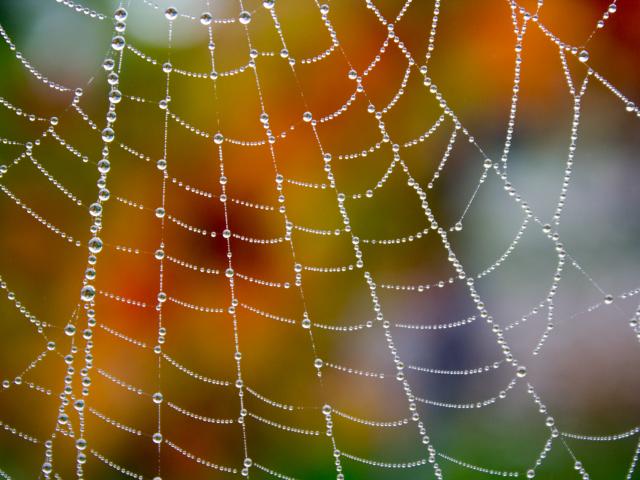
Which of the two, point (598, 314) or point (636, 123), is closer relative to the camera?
point (636, 123)

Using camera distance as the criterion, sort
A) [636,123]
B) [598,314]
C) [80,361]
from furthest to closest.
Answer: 1. [598,314]
2. [636,123]
3. [80,361]

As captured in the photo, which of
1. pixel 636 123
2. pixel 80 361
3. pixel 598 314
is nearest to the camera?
pixel 80 361

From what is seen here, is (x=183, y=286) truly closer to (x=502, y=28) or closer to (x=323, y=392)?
(x=323, y=392)

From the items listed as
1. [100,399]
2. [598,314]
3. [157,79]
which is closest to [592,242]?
[598,314]

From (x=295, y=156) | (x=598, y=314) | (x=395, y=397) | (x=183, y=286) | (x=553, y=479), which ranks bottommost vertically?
(x=553, y=479)

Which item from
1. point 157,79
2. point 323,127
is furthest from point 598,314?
point 157,79

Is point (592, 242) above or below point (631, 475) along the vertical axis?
above
